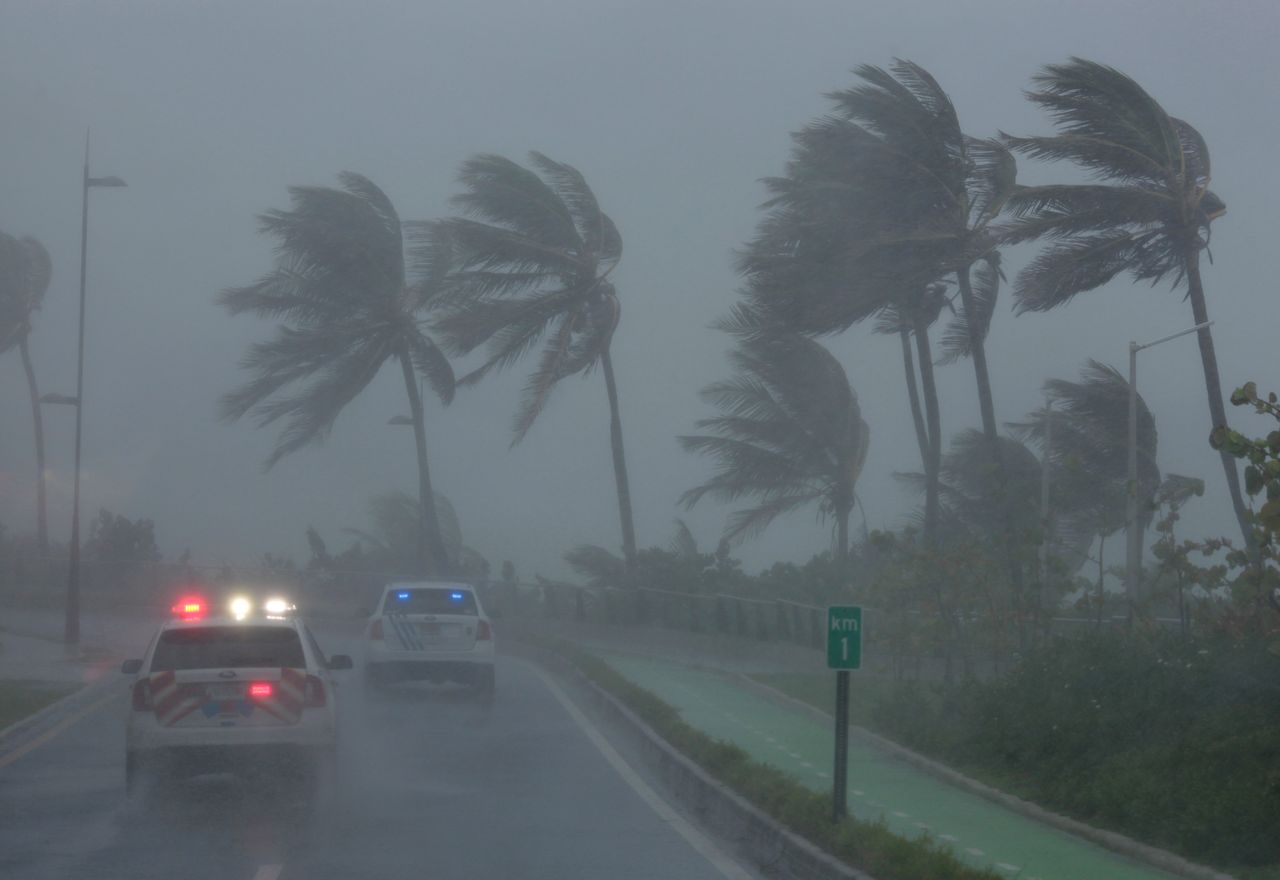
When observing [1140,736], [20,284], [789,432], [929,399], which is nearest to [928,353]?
[929,399]

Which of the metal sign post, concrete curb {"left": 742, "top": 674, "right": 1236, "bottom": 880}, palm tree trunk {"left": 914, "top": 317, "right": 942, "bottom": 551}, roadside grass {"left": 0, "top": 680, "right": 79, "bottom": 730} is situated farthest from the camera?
palm tree trunk {"left": 914, "top": 317, "right": 942, "bottom": 551}

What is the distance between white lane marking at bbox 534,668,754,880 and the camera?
9.24 m

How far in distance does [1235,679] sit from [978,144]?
14295mm

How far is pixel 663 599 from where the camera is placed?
110ft

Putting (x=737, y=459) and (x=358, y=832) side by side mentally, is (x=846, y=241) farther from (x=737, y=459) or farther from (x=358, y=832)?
(x=358, y=832)

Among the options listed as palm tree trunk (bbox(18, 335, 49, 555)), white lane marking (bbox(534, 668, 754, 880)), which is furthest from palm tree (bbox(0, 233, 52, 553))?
white lane marking (bbox(534, 668, 754, 880))

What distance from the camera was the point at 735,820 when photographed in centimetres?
1038

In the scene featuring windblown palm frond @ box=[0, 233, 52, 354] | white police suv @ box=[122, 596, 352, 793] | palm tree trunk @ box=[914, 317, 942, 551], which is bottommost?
white police suv @ box=[122, 596, 352, 793]

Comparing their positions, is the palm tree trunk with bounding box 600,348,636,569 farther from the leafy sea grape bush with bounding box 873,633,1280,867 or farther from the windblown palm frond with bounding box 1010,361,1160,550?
the leafy sea grape bush with bounding box 873,633,1280,867

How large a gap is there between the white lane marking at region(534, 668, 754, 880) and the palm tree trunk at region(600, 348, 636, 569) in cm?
1766

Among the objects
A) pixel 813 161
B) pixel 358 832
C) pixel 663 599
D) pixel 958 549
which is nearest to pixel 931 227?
pixel 813 161

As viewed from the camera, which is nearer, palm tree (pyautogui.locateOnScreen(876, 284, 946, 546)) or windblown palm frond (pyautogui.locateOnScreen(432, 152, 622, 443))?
palm tree (pyautogui.locateOnScreen(876, 284, 946, 546))

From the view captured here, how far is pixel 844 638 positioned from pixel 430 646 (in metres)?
11.7

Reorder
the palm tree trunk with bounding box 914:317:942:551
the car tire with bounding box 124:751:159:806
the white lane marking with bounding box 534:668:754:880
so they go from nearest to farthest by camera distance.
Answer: the white lane marking with bounding box 534:668:754:880, the car tire with bounding box 124:751:159:806, the palm tree trunk with bounding box 914:317:942:551
